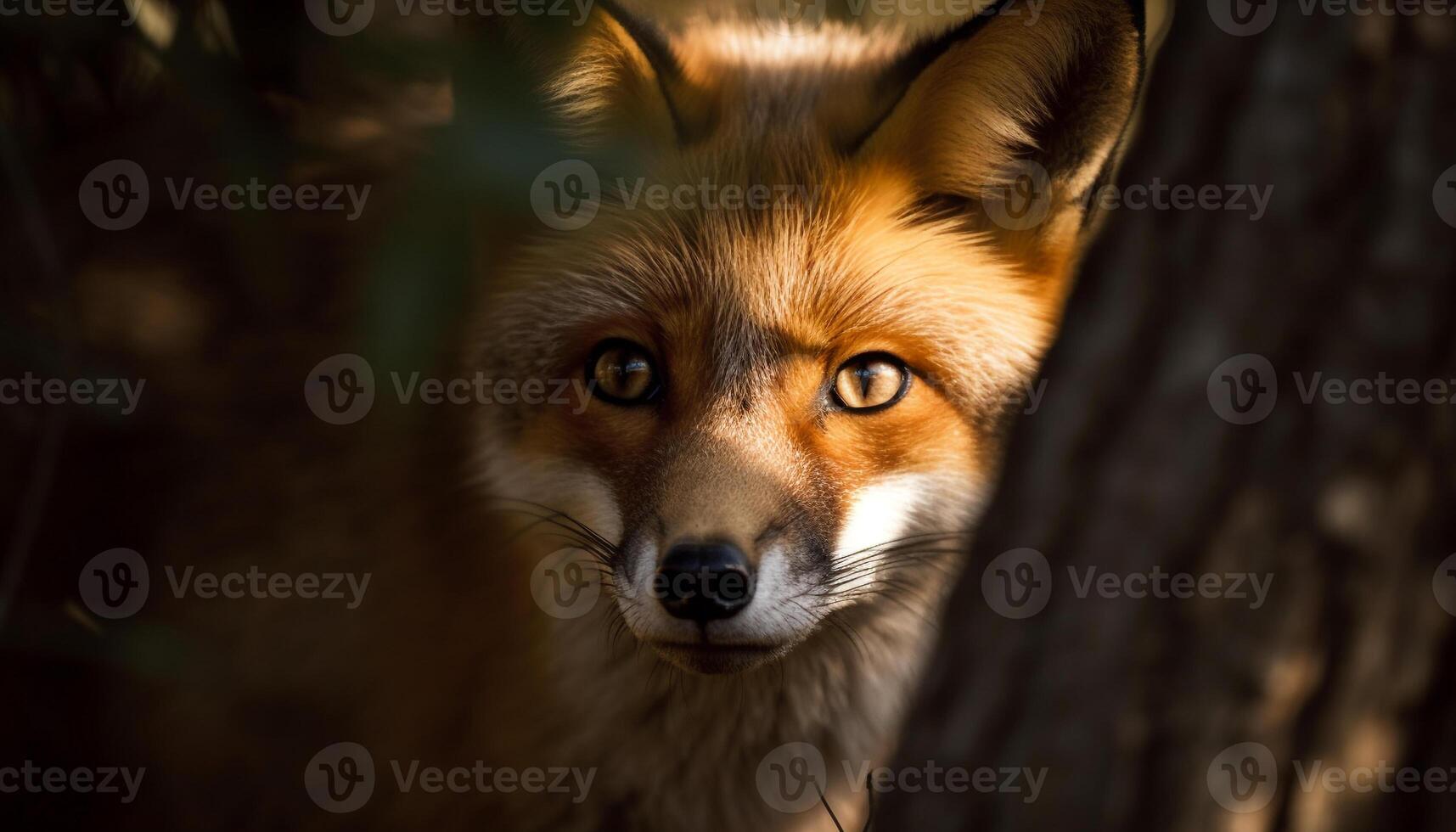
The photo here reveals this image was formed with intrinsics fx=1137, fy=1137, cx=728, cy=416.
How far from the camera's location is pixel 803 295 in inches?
88.7

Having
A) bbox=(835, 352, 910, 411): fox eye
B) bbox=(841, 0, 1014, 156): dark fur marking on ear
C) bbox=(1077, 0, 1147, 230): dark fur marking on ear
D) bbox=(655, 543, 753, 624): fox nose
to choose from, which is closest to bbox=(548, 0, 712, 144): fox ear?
bbox=(841, 0, 1014, 156): dark fur marking on ear

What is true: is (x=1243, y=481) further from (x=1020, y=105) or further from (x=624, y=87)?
(x=624, y=87)

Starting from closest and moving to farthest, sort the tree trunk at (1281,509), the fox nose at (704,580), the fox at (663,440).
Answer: the tree trunk at (1281,509) < the fox nose at (704,580) < the fox at (663,440)

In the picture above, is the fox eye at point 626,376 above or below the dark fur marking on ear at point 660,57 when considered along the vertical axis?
below

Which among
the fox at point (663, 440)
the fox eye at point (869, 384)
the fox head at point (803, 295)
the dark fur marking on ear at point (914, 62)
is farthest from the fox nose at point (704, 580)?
the dark fur marking on ear at point (914, 62)

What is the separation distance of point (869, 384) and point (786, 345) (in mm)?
184

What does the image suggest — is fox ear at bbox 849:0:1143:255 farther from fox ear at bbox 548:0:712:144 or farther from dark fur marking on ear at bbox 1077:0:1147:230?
fox ear at bbox 548:0:712:144

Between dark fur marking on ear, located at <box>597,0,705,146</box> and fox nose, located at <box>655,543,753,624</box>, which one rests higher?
dark fur marking on ear, located at <box>597,0,705,146</box>

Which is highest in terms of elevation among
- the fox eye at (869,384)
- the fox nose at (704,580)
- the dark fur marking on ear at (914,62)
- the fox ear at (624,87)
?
the dark fur marking on ear at (914,62)

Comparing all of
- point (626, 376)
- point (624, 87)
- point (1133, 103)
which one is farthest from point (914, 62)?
point (626, 376)

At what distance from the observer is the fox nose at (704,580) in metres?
1.84

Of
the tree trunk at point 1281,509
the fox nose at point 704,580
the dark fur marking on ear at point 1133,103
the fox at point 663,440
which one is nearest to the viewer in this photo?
the tree trunk at point 1281,509

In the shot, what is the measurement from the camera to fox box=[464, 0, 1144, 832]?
2174mm

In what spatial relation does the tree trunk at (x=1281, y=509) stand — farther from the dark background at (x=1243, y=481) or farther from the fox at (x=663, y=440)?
the fox at (x=663, y=440)
